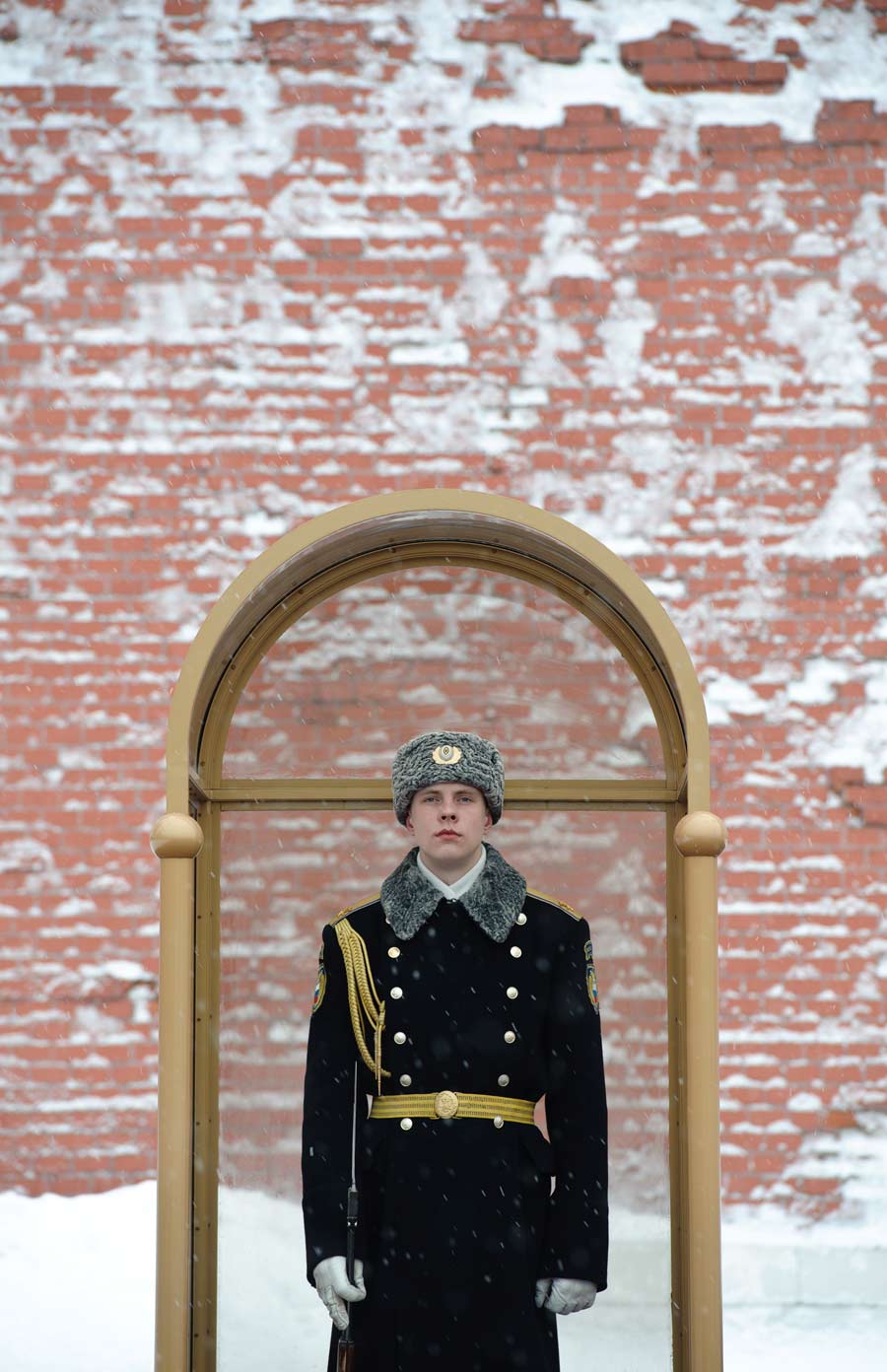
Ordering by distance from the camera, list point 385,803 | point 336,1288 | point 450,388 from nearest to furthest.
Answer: point 336,1288, point 385,803, point 450,388

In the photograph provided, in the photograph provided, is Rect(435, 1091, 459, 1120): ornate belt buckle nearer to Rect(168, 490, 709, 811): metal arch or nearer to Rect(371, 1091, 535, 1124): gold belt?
Rect(371, 1091, 535, 1124): gold belt

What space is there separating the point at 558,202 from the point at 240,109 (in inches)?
32.6

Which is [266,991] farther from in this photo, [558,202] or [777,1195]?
[558,202]

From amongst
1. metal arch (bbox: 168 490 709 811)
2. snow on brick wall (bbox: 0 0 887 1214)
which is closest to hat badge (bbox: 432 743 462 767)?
metal arch (bbox: 168 490 709 811)

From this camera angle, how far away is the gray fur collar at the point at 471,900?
2.67m

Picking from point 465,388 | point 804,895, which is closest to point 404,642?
point 465,388

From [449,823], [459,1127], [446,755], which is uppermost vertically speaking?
[446,755]

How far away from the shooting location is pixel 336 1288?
8.34 feet

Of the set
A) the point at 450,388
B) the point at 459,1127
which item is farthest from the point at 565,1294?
the point at 450,388

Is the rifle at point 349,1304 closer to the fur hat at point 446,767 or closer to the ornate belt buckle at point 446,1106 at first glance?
the ornate belt buckle at point 446,1106

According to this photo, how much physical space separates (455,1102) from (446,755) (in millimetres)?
557

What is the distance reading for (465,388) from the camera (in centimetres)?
399

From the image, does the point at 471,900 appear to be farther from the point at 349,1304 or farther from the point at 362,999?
the point at 349,1304

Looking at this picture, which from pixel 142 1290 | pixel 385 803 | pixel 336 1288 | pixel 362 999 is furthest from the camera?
pixel 142 1290
